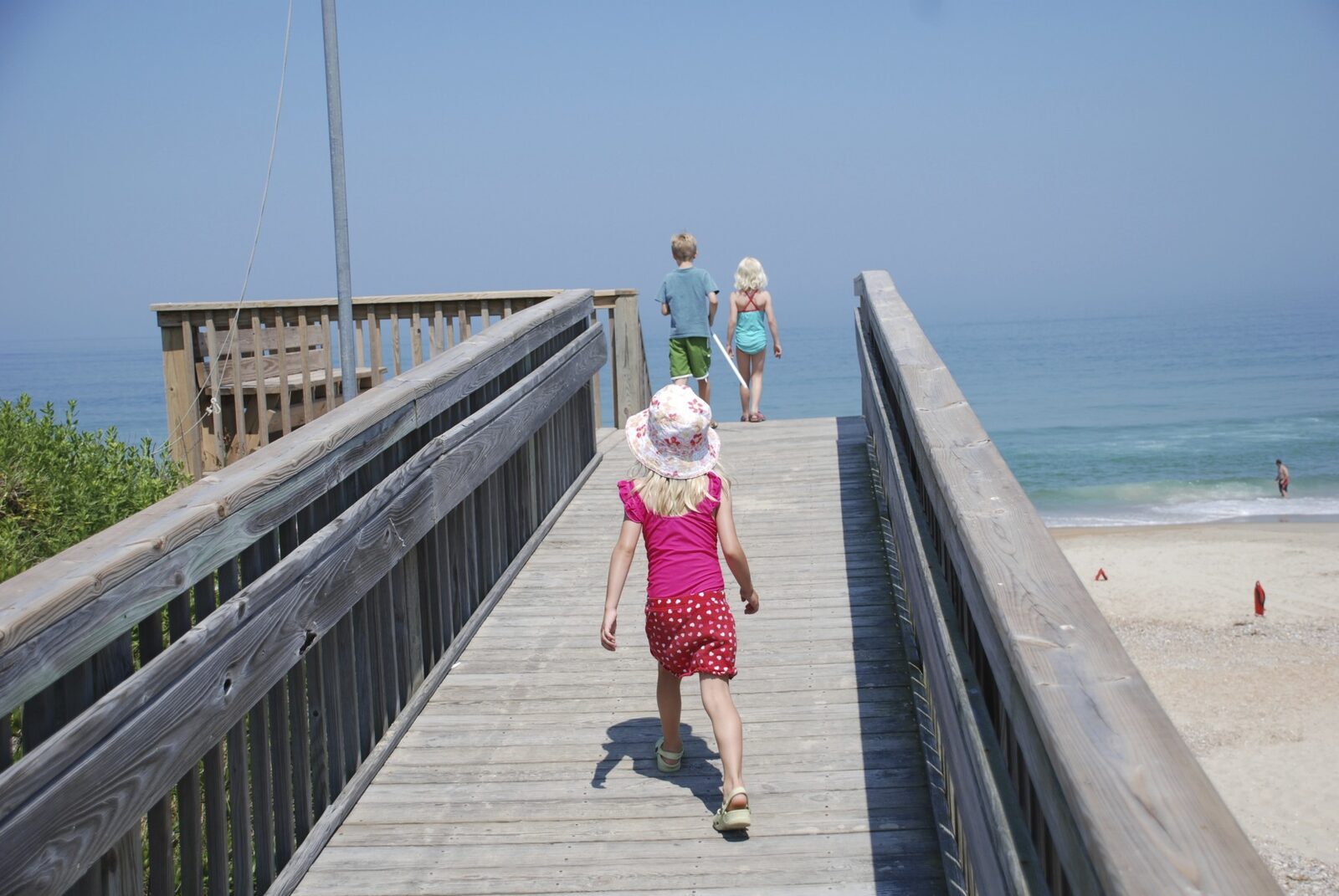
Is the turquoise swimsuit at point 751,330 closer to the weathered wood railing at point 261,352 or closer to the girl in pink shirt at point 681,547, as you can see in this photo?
the weathered wood railing at point 261,352

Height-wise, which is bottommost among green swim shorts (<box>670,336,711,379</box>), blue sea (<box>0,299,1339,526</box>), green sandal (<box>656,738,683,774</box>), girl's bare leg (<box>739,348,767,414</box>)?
blue sea (<box>0,299,1339,526</box>)

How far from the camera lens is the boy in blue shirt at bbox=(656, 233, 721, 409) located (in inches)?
409

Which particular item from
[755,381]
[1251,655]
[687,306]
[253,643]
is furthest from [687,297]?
[1251,655]

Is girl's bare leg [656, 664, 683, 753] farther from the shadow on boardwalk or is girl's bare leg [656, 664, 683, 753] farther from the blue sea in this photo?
the blue sea

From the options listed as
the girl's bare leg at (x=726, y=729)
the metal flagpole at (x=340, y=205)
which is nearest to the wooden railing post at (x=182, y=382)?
the metal flagpole at (x=340, y=205)

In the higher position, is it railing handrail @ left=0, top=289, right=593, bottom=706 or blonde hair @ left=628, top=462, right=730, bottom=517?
railing handrail @ left=0, top=289, right=593, bottom=706

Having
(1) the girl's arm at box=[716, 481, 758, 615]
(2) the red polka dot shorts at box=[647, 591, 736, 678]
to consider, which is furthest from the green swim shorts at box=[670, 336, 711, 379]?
(2) the red polka dot shorts at box=[647, 591, 736, 678]

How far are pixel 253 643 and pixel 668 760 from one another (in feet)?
5.43

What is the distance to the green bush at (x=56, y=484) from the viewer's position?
219 inches

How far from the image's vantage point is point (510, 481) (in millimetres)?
6703

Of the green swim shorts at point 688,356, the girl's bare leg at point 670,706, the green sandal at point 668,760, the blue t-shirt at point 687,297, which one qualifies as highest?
the blue t-shirt at point 687,297

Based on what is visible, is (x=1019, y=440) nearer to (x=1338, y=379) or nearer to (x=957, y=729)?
(x=1338, y=379)

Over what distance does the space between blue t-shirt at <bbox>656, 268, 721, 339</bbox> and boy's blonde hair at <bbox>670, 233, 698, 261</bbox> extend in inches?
5.1

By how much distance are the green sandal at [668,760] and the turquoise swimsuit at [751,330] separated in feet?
23.5
